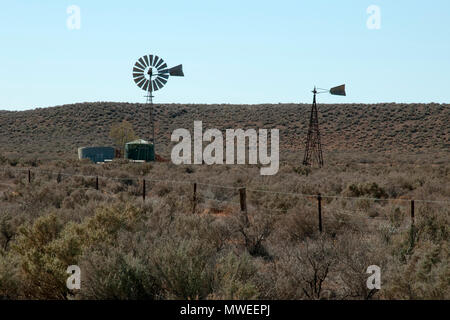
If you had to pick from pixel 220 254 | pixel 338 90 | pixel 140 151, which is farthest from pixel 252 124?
pixel 220 254

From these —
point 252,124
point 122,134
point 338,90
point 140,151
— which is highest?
point 338,90

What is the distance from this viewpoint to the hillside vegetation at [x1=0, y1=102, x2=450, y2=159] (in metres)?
63.2

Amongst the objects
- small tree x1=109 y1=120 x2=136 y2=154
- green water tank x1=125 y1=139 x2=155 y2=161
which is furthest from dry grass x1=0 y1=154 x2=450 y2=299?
small tree x1=109 y1=120 x2=136 y2=154

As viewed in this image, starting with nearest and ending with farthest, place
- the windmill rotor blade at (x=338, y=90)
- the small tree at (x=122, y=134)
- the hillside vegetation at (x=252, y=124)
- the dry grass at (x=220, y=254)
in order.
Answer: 1. the dry grass at (x=220, y=254)
2. the windmill rotor blade at (x=338, y=90)
3. the small tree at (x=122, y=134)
4. the hillside vegetation at (x=252, y=124)

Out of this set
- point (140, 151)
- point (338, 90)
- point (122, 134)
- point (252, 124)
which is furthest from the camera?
point (252, 124)

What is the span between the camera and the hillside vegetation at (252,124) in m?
63.2

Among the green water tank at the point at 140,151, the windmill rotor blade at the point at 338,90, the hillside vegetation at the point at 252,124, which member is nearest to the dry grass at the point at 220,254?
the windmill rotor blade at the point at 338,90

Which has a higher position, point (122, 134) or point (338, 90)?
point (338, 90)

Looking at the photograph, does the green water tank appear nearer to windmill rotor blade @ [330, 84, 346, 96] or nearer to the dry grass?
windmill rotor blade @ [330, 84, 346, 96]

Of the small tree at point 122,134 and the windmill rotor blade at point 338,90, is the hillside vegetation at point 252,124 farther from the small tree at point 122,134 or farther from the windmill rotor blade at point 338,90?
the windmill rotor blade at point 338,90

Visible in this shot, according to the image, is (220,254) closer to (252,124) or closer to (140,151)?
(140,151)

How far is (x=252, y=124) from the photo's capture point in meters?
76.2
